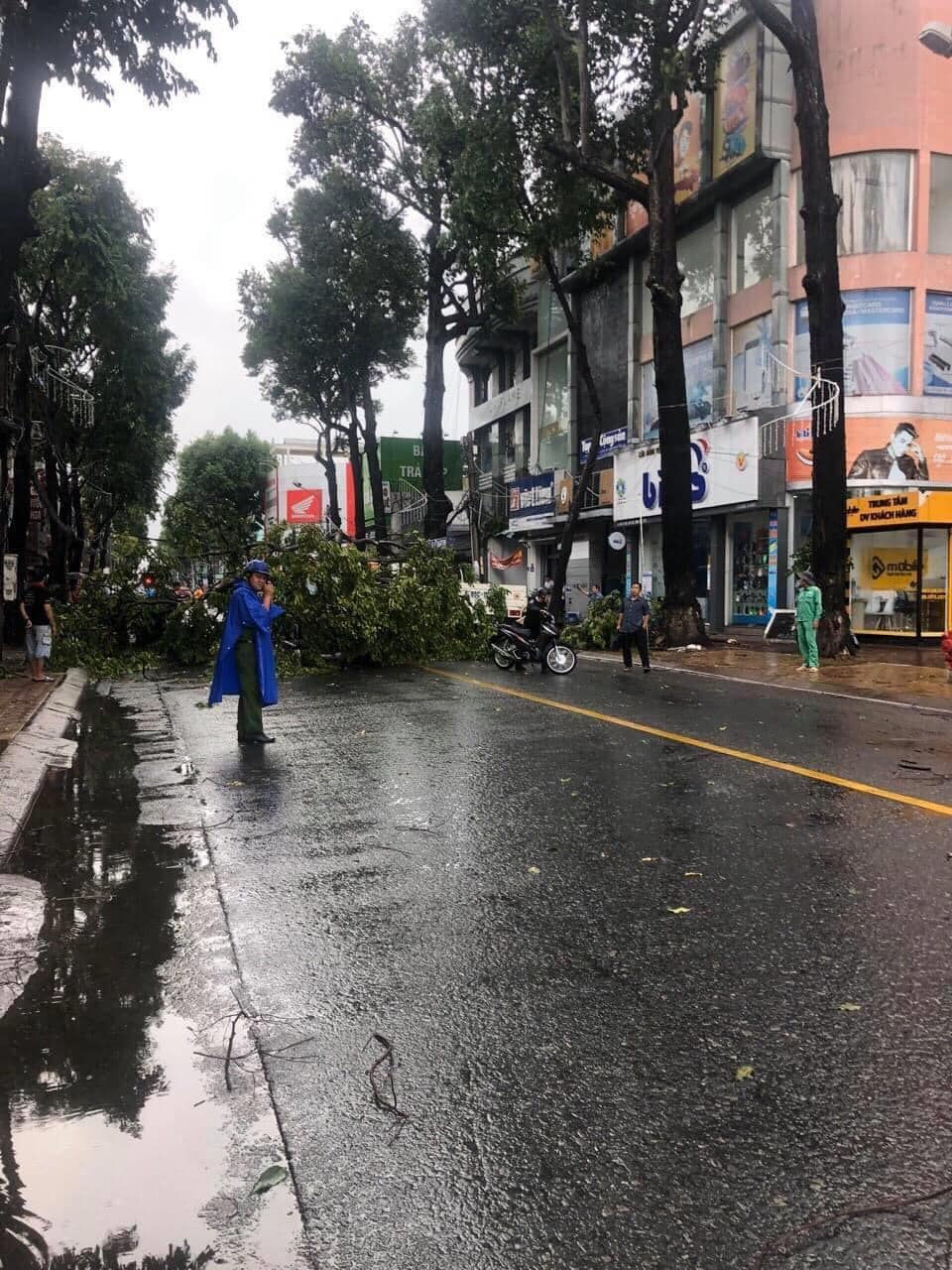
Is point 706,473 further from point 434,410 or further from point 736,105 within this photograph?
point 434,410

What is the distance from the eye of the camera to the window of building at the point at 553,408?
38.1m

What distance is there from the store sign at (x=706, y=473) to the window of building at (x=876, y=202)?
475 centimetres

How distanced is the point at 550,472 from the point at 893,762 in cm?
3021

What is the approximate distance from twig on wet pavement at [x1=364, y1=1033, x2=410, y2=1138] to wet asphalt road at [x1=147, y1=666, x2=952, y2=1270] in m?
0.02

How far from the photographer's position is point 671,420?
72.0 feet

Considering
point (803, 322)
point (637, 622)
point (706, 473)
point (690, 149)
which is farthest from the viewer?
point (690, 149)

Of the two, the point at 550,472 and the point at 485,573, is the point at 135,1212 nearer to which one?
the point at 550,472

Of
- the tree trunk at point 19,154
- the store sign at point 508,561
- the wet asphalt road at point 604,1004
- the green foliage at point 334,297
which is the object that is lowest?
the wet asphalt road at point 604,1004

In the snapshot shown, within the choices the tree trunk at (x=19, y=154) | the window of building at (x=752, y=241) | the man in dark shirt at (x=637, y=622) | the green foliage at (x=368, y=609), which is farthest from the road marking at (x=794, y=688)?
the window of building at (x=752, y=241)

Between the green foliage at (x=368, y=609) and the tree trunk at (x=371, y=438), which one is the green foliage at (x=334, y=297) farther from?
the green foliage at (x=368, y=609)

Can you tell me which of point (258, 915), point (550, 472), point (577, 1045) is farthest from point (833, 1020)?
point (550, 472)

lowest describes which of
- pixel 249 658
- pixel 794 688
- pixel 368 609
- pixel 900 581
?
pixel 794 688

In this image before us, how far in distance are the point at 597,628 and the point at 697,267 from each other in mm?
12100

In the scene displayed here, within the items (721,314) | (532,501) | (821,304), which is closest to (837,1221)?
(821,304)
